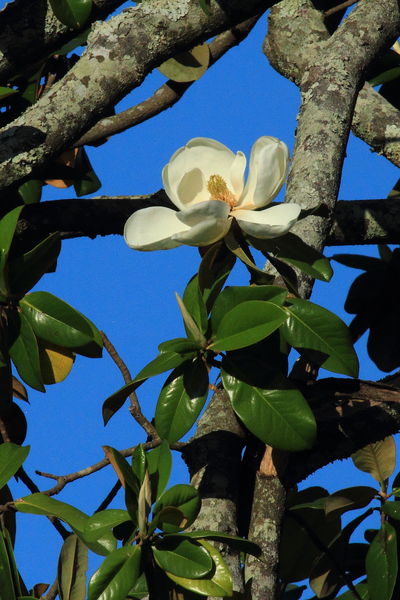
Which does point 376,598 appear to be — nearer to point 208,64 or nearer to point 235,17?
point 235,17

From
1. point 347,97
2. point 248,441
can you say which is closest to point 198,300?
point 248,441

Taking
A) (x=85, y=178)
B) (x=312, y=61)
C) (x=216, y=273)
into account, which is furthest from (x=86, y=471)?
(x=312, y=61)

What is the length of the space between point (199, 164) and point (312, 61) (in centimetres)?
119

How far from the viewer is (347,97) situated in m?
1.81

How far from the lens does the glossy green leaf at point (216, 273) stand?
125cm

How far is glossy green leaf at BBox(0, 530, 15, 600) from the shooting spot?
4.15 feet

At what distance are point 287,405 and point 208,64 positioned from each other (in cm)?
135

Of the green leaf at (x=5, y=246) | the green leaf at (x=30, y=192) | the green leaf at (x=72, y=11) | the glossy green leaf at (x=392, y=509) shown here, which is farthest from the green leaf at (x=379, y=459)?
the green leaf at (x=30, y=192)

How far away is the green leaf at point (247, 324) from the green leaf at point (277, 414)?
0.07 metres

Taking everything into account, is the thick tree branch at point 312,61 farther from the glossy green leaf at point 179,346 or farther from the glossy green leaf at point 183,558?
the glossy green leaf at point 183,558

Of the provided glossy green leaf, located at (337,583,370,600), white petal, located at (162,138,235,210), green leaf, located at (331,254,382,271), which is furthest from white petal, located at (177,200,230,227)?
green leaf, located at (331,254,382,271)

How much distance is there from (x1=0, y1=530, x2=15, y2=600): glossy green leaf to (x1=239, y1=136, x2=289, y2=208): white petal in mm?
632

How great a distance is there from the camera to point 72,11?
1559 millimetres

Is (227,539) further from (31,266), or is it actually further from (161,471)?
(31,266)
